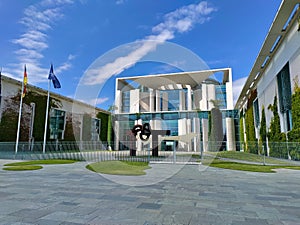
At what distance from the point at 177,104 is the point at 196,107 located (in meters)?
3.47

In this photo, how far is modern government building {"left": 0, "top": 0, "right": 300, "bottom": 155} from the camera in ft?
45.3

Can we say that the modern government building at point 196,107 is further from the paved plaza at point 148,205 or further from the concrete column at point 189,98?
the paved plaza at point 148,205

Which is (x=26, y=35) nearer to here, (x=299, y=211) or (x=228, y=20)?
(x=228, y=20)

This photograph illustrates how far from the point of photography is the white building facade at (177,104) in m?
32.8

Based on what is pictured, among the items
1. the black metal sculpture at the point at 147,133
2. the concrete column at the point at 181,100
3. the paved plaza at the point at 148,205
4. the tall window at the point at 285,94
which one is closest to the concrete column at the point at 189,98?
the concrete column at the point at 181,100

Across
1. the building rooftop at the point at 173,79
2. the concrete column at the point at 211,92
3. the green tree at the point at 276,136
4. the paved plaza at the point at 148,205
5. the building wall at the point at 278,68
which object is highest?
the building rooftop at the point at 173,79

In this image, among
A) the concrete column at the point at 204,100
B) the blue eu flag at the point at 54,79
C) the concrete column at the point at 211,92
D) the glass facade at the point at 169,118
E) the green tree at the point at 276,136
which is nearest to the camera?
the green tree at the point at 276,136

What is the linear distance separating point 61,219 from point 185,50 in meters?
9.22

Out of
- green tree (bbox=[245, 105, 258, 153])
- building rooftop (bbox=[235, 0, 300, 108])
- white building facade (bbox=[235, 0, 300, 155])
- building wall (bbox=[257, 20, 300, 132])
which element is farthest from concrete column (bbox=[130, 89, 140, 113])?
building wall (bbox=[257, 20, 300, 132])

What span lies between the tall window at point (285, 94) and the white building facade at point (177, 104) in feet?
51.8

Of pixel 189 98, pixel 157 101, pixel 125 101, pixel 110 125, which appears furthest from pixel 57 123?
pixel 189 98

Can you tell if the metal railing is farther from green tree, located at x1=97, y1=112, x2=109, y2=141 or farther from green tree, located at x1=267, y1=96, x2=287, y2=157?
green tree, located at x1=97, y1=112, x2=109, y2=141

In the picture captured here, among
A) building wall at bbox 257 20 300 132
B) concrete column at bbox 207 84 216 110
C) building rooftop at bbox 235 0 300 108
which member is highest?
concrete column at bbox 207 84 216 110

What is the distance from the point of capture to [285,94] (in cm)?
1438
